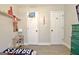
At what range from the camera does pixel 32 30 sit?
4.95 meters

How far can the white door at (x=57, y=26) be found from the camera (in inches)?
185

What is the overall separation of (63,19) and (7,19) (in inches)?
69.4

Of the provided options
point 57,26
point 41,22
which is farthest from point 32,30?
point 57,26

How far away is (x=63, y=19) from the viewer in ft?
15.3

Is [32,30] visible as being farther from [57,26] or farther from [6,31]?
[6,31]

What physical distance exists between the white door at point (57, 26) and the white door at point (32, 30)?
0.51 meters

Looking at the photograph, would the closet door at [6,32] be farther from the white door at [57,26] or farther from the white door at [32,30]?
the white door at [57,26]

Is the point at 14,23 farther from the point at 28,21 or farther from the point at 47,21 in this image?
the point at 47,21

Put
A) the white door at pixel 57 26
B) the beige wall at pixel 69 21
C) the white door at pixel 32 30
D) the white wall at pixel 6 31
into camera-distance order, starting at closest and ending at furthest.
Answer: the white wall at pixel 6 31 → the beige wall at pixel 69 21 → the white door at pixel 32 30 → the white door at pixel 57 26

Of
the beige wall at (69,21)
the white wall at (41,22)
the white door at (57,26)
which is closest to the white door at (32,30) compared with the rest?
the white wall at (41,22)

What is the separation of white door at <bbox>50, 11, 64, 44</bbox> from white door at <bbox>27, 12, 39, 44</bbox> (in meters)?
0.51

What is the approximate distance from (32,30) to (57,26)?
81 centimetres
